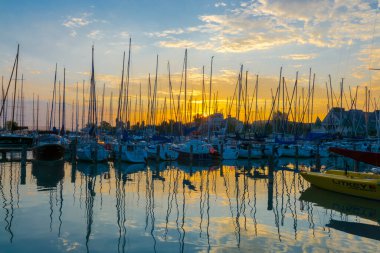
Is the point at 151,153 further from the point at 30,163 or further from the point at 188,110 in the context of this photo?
the point at 188,110

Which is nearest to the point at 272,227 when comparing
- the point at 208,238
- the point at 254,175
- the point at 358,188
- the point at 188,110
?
the point at 208,238

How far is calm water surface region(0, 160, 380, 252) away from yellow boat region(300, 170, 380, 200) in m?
0.46

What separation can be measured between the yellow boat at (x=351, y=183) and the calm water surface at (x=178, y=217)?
1.50 feet

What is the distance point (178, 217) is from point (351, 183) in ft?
32.3

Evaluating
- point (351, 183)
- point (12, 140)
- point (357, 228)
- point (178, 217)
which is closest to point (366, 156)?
point (351, 183)

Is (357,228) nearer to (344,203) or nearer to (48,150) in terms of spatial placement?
(344,203)

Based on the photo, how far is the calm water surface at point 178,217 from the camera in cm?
1052

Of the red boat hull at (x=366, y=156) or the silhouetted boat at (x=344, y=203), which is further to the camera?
the red boat hull at (x=366, y=156)

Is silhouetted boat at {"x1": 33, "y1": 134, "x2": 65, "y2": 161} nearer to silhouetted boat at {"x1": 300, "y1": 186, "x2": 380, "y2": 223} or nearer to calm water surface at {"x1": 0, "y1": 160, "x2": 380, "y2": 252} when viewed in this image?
calm water surface at {"x1": 0, "y1": 160, "x2": 380, "y2": 252}

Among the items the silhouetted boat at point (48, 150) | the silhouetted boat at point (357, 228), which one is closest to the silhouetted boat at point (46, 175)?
the silhouetted boat at point (48, 150)

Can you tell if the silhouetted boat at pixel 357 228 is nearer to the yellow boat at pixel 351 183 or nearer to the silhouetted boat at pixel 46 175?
the yellow boat at pixel 351 183

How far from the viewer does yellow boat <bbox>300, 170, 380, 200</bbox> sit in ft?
58.2

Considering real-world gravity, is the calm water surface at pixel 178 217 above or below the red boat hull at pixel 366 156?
below

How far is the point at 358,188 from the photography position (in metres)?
18.3
